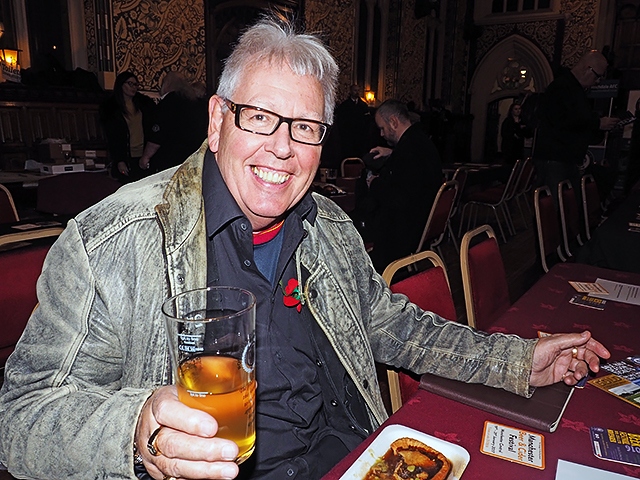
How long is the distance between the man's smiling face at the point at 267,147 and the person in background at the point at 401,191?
95.7 inches

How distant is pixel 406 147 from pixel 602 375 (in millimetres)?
2534

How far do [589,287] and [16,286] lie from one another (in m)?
2.11

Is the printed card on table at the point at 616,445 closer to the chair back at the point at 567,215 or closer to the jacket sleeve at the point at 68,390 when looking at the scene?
the jacket sleeve at the point at 68,390

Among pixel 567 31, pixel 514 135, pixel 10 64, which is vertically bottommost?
pixel 514 135

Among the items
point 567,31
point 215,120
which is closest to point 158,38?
point 215,120

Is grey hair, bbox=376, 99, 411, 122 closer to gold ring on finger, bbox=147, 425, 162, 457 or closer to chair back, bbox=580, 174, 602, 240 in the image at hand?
chair back, bbox=580, 174, 602, 240

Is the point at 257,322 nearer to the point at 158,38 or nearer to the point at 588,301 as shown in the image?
the point at 588,301

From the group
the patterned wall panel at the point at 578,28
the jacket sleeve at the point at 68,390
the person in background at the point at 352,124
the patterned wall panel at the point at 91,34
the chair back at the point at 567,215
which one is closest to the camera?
the jacket sleeve at the point at 68,390

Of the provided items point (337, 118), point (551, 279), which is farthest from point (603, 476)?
point (337, 118)

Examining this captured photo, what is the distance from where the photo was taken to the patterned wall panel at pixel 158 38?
630cm

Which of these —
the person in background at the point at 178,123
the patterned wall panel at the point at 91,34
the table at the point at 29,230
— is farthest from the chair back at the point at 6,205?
the patterned wall panel at the point at 91,34

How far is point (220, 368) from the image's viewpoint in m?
0.65

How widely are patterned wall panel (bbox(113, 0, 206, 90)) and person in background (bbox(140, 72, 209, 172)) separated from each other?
2224 millimetres

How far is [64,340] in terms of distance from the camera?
900mm
